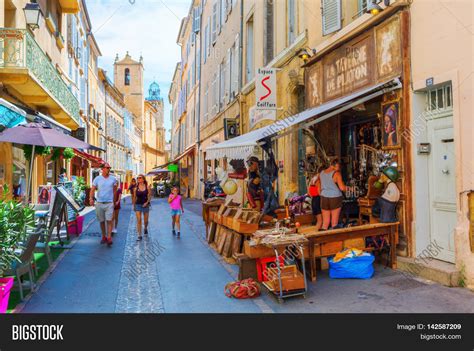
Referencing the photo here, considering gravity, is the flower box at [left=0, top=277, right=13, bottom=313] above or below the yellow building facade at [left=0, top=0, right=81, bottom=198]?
below

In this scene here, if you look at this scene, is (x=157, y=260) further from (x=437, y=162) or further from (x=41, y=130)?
(x=437, y=162)

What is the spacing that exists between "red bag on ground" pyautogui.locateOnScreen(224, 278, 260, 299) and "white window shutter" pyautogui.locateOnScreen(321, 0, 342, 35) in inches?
214

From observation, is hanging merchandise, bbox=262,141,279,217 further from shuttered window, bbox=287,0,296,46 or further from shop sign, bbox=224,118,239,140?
shop sign, bbox=224,118,239,140

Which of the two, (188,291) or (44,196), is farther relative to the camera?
(44,196)

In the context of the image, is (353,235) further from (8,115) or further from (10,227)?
(8,115)

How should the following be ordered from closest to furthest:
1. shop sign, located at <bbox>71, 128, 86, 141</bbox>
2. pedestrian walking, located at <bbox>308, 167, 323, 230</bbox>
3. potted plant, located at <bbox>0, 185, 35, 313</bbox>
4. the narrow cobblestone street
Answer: potted plant, located at <bbox>0, 185, 35, 313</bbox> < the narrow cobblestone street < pedestrian walking, located at <bbox>308, 167, 323, 230</bbox> < shop sign, located at <bbox>71, 128, 86, 141</bbox>

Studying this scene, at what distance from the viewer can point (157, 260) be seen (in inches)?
296

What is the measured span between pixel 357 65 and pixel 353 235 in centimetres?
325

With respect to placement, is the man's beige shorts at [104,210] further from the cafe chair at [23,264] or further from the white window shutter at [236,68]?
the white window shutter at [236,68]

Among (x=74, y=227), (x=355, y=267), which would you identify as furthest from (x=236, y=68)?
(x=355, y=267)

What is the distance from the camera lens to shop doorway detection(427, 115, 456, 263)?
18.7 feet

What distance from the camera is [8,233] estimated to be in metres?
4.41

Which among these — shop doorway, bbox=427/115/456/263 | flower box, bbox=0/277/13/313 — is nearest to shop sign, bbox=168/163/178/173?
shop doorway, bbox=427/115/456/263
